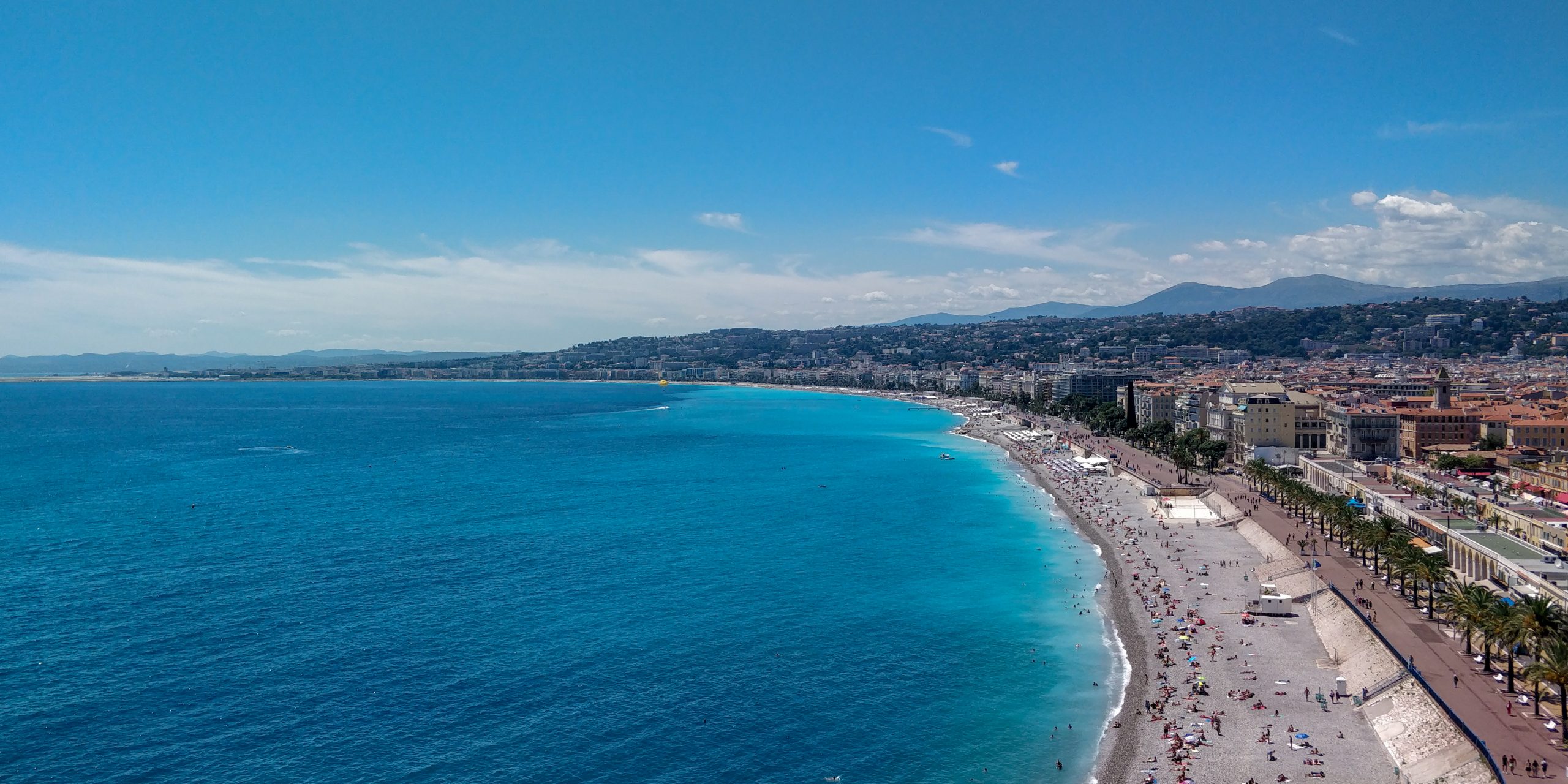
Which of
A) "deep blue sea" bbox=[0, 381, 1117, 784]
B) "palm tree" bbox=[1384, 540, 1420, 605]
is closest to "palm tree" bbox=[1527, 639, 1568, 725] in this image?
"palm tree" bbox=[1384, 540, 1420, 605]

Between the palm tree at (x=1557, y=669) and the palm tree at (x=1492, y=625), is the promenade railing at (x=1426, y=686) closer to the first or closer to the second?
the palm tree at (x=1492, y=625)

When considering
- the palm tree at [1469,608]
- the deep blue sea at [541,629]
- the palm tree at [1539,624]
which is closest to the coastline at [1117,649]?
the deep blue sea at [541,629]

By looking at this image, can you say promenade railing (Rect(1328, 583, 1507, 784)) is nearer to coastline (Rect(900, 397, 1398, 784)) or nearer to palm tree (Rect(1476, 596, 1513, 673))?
coastline (Rect(900, 397, 1398, 784))

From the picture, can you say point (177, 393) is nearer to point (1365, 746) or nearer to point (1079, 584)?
point (1079, 584)

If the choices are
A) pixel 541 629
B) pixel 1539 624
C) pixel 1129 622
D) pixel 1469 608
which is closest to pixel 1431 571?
pixel 1469 608

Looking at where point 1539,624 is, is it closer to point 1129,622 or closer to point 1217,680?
point 1217,680
